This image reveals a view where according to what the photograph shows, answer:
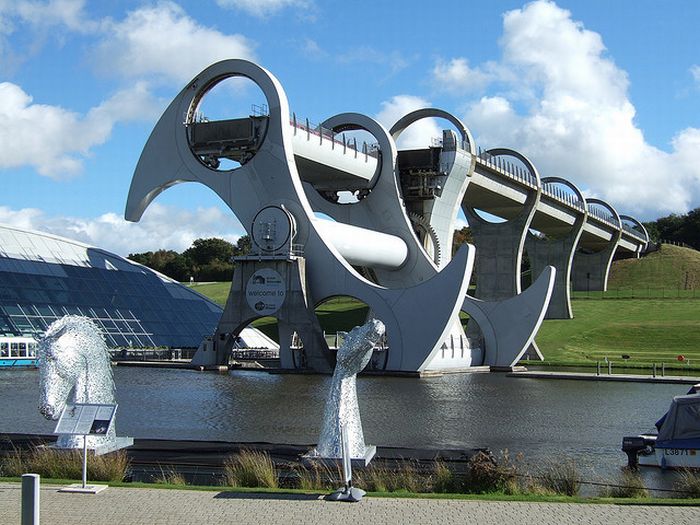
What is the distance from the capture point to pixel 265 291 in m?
44.5

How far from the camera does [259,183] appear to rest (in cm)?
4588

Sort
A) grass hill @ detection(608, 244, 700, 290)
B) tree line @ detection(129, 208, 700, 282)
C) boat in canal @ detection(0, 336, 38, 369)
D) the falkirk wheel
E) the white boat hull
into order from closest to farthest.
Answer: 1. the white boat hull
2. the falkirk wheel
3. boat in canal @ detection(0, 336, 38, 369)
4. grass hill @ detection(608, 244, 700, 290)
5. tree line @ detection(129, 208, 700, 282)

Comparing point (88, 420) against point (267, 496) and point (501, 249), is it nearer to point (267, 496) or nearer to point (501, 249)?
point (267, 496)

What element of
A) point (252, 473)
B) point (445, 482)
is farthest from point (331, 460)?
point (445, 482)

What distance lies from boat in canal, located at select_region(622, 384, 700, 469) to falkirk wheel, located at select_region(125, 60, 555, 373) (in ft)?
76.1

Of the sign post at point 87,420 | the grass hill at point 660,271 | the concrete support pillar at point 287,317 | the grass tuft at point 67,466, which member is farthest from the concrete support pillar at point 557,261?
the sign post at point 87,420

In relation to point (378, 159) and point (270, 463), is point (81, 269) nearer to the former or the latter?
point (378, 159)

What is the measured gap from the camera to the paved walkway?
11.4 meters

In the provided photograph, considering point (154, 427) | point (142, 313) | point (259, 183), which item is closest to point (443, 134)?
point (259, 183)

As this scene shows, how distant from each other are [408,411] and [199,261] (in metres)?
114

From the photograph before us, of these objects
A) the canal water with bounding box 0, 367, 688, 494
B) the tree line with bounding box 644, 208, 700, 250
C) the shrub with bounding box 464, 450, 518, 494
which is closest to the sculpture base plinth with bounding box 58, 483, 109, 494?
the shrub with bounding box 464, 450, 518, 494

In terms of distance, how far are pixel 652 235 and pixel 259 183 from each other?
11276 centimetres

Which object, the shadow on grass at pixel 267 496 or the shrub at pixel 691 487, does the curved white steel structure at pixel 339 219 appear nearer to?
the shrub at pixel 691 487

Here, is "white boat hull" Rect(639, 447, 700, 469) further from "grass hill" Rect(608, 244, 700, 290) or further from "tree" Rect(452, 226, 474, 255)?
"tree" Rect(452, 226, 474, 255)
